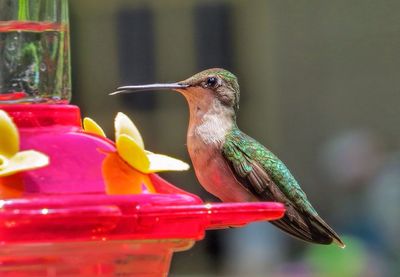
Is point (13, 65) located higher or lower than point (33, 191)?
higher

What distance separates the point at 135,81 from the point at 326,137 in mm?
1949

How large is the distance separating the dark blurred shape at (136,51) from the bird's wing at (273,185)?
23.8 ft

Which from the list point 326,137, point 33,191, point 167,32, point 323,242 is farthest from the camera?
point 167,32

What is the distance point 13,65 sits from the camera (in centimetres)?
241

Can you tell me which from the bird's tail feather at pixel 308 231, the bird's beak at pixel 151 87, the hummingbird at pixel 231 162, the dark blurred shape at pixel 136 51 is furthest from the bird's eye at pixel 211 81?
the dark blurred shape at pixel 136 51

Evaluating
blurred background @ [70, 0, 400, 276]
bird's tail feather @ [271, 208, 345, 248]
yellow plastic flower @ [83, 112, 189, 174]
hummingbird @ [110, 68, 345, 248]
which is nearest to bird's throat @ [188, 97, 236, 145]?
hummingbird @ [110, 68, 345, 248]

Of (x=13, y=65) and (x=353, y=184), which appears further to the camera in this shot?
(x=353, y=184)

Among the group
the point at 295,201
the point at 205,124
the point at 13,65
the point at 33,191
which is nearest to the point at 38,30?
the point at 13,65

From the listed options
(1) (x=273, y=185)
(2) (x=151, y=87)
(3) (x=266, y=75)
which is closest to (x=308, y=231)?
(1) (x=273, y=185)

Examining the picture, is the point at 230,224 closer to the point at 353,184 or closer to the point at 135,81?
the point at 353,184

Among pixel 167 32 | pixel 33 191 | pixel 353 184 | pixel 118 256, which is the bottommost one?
pixel 353 184

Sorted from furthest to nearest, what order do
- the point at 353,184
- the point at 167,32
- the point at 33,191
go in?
the point at 167,32 < the point at 353,184 < the point at 33,191

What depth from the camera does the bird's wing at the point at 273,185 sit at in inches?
122

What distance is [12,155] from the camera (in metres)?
2.14
